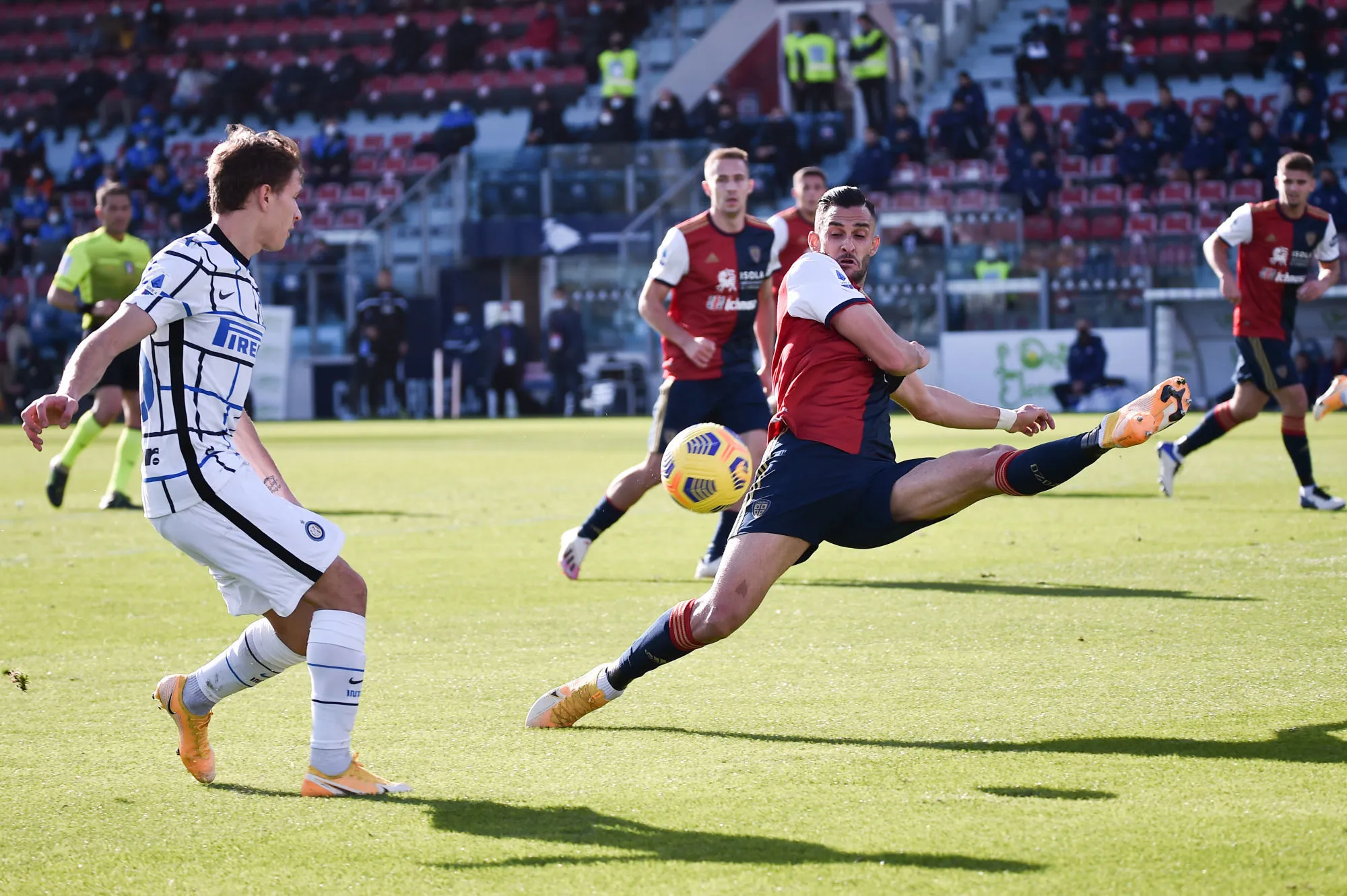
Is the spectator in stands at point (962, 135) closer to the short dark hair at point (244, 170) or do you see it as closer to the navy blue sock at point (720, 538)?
the navy blue sock at point (720, 538)

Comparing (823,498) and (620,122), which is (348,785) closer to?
(823,498)

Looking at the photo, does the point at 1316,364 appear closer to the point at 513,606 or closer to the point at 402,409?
the point at 402,409

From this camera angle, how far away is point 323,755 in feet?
14.1

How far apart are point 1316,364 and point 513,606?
21.0 m

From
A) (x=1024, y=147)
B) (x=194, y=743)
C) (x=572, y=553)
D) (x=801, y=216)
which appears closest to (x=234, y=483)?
(x=194, y=743)

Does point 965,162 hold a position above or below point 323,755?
above

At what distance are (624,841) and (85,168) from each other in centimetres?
3521

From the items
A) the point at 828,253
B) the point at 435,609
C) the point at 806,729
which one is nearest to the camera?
the point at 806,729

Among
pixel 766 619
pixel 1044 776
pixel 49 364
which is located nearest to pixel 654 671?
pixel 766 619

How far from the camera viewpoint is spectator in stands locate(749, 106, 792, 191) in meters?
29.8

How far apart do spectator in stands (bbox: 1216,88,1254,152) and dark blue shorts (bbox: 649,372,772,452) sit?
21.0m

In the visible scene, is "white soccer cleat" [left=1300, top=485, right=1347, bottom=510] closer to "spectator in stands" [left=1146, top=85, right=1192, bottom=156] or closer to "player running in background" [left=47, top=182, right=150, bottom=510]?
"player running in background" [left=47, top=182, right=150, bottom=510]

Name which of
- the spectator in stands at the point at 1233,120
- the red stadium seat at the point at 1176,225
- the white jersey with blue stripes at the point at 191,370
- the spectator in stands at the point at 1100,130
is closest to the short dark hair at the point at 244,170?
the white jersey with blue stripes at the point at 191,370

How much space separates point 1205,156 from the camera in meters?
27.5
